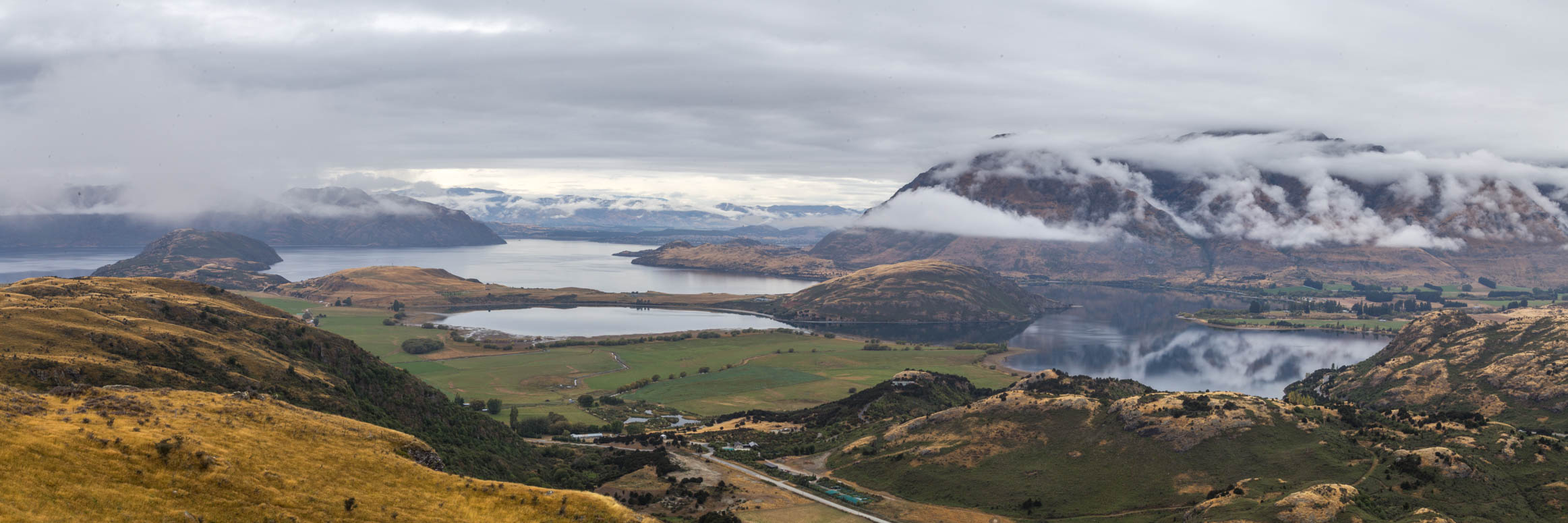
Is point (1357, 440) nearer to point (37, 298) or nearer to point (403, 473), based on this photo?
point (403, 473)

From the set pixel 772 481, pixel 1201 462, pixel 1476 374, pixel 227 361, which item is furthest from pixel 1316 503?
pixel 1476 374

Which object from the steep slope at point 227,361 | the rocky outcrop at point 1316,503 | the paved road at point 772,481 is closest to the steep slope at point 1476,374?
the rocky outcrop at point 1316,503

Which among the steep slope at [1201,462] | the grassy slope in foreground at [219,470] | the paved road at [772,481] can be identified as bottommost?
the paved road at [772,481]

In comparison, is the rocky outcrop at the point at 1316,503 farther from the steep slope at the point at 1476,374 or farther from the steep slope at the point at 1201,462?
the steep slope at the point at 1476,374

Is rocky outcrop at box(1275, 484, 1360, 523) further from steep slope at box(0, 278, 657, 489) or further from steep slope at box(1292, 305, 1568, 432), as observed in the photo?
steep slope at box(1292, 305, 1568, 432)

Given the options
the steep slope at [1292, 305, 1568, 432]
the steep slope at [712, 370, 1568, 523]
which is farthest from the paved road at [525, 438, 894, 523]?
the steep slope at [1292, 305, 1568, 432]

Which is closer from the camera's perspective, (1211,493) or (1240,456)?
(1211,493)

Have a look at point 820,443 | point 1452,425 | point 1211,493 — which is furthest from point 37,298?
point 1452,425
